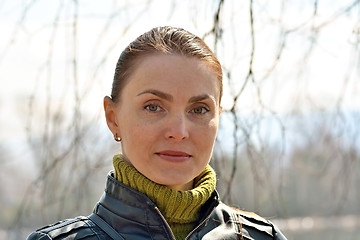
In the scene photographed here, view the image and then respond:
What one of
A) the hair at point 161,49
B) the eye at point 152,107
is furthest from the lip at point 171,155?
the hair at point 161,49

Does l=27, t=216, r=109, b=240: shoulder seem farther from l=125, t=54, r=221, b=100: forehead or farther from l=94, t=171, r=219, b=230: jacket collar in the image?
l=125, t=54, r=221, b=100: forehead

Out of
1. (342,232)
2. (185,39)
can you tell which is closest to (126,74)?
(185,39)

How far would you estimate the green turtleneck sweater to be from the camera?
4.57ft

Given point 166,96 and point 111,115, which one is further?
point 111,115

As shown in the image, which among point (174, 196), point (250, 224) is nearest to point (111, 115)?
point (174, 196)

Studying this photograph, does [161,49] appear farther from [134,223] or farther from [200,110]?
[134,223]

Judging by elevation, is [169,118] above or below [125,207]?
above

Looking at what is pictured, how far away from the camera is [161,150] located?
137cm

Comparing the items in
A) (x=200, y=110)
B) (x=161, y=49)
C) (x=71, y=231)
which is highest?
(x=161, y=49)

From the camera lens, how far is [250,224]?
155cm

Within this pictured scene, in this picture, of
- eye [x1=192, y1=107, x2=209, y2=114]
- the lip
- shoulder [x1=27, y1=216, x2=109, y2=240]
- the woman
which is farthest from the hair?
shoulder [x1=27, y1=216, x2=109, y2=240]

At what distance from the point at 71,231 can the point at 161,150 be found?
0.98 ft

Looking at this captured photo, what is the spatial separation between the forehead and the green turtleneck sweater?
0.22 m

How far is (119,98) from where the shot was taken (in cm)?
148
